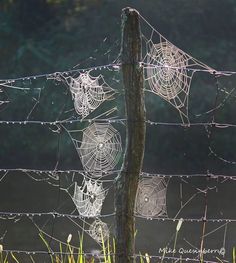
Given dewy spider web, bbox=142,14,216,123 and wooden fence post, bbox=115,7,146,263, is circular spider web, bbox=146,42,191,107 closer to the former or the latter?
dewy spider web, bbox=142,14,216,123

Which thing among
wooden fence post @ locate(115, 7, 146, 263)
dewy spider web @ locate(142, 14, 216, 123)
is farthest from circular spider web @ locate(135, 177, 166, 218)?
wooden fence post @ locate(115, 7, 146, 263)

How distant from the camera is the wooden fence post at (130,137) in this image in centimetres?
357

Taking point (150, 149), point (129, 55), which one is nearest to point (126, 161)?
point (129, 55)

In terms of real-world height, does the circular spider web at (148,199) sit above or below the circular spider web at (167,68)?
below

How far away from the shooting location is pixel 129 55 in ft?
11.7

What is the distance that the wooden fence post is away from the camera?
11.7ft

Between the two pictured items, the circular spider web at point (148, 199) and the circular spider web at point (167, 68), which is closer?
the circular spider web at point (167, 68)

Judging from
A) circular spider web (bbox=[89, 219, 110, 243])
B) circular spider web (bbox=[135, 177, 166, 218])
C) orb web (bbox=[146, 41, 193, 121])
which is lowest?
circular spider web (bbox=[89, 219, 110, 243])

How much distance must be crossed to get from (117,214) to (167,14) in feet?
45.7

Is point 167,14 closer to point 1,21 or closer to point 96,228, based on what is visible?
point 1,21

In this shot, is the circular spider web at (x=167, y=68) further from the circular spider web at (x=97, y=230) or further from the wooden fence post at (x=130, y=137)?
the circular spider web at (x=97, y=230)

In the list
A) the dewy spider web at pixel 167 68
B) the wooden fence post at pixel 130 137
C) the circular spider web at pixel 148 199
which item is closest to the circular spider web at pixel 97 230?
the circular spider web at pixel 148 199

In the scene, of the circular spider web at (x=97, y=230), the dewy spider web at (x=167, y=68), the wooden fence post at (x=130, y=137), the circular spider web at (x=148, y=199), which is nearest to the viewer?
the wooden fence post at (x=130, y=137)

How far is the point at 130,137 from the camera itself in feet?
11.8
